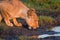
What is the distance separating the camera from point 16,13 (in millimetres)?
12070

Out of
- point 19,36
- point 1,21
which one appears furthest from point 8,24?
point 19,36

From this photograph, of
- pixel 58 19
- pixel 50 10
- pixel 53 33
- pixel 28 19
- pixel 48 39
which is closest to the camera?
pixel 48 39

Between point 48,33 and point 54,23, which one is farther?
point 54,23

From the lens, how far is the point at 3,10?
11.9m

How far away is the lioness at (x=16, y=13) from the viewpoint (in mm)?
11922

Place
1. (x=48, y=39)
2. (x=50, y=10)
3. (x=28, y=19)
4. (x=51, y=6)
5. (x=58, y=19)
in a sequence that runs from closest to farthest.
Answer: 1. (x=48, y=39)
2. (x=28, y=19)
3. (x=58, y=19)
4. (x=50, y=10)
5. (x=51, y=6)

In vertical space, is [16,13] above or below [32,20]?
above

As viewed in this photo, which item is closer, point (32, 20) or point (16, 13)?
point (32, 20)

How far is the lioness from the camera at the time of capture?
11.9m

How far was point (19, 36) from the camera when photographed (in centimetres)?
1065

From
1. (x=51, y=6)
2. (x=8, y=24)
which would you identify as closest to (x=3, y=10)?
(x=8, y=24)

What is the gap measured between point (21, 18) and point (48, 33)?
5.58ft

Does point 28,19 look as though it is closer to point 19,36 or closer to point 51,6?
point 19,36

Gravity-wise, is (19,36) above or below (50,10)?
above
